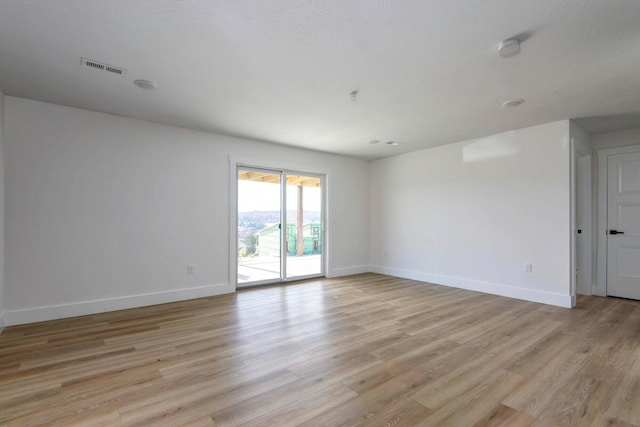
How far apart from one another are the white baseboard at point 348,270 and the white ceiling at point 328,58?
126 inches

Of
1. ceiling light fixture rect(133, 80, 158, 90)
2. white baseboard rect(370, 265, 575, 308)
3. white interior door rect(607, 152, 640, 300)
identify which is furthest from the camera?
white interior door rect(607, 152, 640, 300)

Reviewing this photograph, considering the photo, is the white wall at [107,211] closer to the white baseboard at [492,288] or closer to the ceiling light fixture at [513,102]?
the white baseboard at [492,288]

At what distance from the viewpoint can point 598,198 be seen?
186 inches

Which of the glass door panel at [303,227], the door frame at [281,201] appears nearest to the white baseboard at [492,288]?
the door frame at [281,201]

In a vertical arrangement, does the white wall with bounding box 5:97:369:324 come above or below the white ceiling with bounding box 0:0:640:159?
below

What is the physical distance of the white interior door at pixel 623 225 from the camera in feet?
14.4

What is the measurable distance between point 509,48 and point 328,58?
140 cm

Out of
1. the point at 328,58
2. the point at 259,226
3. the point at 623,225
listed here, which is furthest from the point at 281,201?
the point at 623,225

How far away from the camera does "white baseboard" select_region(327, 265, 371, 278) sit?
20.2 feet

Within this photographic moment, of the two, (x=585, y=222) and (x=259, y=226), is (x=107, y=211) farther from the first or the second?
(x=585, y=222)

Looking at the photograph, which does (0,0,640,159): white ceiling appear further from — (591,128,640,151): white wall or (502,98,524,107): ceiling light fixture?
(591,128,640,151): white wall

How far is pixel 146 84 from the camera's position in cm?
302

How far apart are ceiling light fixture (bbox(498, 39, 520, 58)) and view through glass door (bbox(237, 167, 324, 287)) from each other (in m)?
3.89

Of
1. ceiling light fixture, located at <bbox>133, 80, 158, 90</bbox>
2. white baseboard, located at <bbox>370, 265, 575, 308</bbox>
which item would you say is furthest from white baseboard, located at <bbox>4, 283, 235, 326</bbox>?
white baseboard, located at <bbox>370, 265, 575, 308</bbox>
